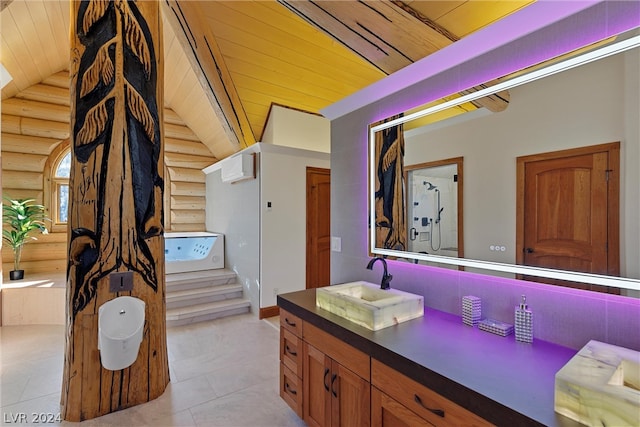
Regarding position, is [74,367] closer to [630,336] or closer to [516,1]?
[630,336]

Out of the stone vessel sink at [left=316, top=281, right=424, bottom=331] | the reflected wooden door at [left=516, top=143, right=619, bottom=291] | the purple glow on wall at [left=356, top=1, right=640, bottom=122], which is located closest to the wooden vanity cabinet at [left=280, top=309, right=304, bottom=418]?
the stone vessel sink at [left=316, top=281, right=424, bottom=331]

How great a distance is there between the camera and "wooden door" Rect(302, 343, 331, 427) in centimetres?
163

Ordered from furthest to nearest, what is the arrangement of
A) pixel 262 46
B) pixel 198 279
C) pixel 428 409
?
1. pixel 198 279
2. pixel 262 46
3. pixel 428 409

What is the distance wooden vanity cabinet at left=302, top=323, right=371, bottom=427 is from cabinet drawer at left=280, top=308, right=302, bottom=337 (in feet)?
0.24

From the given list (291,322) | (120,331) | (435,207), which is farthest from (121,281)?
(435,207)

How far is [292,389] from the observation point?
196cm

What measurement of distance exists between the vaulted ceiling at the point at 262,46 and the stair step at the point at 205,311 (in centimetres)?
238

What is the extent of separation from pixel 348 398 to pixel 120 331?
1645mm

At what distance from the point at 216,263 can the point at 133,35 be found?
11.7 ft

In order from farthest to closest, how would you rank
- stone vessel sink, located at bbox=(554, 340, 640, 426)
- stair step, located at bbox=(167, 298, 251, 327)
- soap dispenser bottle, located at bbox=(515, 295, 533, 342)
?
stair step, located at bbox=(167, 298, 251, 327)
soap dispenser bottle, located at bbox=(515, 295, 533, 342)
stone vessel sink, located at bbox=(554, 340, 640, 426)

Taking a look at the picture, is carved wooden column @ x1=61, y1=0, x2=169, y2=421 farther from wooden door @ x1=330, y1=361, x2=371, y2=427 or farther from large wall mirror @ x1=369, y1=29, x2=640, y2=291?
large wall mirror @ x1=369, y1=29, x2=640, y2=291

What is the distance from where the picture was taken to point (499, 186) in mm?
1525

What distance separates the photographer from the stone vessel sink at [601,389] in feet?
2.57

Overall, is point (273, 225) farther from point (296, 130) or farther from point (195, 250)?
point (195, 250)
